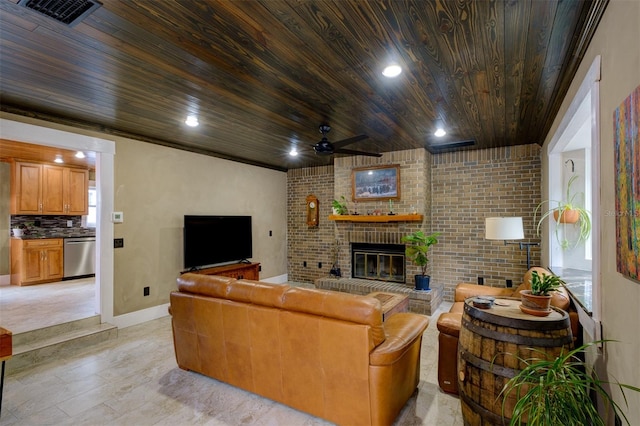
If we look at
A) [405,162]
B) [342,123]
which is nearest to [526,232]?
[405,162]

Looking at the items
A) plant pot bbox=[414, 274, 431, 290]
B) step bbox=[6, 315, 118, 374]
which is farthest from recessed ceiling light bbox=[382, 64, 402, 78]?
step bbox=[6, 315, 118, 374]

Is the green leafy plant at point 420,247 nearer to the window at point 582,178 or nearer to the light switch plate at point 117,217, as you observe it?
the window at point 582,178

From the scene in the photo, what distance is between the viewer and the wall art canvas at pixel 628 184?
1.10m

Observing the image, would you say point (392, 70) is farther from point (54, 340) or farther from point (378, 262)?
point (54, 340)

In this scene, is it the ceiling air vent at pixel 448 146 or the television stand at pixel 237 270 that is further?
the television stand at pixel 237 270

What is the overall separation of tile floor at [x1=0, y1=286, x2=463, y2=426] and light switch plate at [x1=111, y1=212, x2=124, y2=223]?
1.54 m

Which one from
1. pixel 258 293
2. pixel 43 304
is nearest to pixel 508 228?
pixel 258 293

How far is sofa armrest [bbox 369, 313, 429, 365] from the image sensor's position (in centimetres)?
180

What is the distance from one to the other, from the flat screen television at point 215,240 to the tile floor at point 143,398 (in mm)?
1768

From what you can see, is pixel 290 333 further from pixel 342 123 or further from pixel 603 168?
pixel 342 123

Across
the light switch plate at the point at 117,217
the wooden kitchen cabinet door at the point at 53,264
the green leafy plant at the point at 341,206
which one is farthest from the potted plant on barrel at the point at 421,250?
the wooden kitchen cabinet door at the point at 53,264

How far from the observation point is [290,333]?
205 centimetres

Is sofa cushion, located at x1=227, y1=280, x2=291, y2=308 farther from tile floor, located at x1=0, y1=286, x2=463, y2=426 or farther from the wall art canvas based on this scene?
the wall art canvas

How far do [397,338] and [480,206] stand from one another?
373cm
